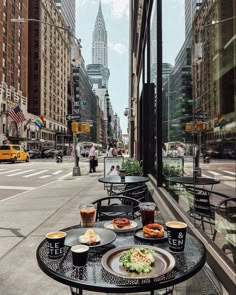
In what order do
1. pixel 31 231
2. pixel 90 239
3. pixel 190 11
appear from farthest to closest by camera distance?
pixel 31 231, pixel 190 11, pixel 90 239

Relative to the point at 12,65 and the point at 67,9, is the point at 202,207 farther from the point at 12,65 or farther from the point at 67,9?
the point at 67,9

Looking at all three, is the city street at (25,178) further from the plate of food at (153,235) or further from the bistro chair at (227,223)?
the bistro chair at (227,223)

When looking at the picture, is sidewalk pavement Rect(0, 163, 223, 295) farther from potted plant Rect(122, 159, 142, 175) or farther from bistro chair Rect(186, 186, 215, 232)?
potted plant Rect(122, 159, 142, 175)

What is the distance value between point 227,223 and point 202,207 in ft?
2.99

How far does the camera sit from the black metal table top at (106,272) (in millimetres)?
1605

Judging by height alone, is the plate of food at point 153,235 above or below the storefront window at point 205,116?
below

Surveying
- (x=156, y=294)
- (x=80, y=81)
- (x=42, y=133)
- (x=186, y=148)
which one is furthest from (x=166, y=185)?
(x=80, y=81)

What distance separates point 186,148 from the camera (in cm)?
424

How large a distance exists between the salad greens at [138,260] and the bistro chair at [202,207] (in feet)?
3.80

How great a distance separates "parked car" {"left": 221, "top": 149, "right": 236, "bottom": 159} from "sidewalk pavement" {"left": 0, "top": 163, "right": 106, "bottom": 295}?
7.67 ft

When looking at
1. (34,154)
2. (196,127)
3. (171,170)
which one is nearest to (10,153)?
(34,154)

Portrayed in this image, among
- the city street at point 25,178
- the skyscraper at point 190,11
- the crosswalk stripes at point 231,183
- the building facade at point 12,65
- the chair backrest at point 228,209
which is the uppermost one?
the building facade at point 12,65

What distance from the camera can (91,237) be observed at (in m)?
2.18

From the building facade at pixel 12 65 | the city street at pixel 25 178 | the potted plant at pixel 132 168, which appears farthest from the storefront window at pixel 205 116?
the building facade at pixel 12 65
